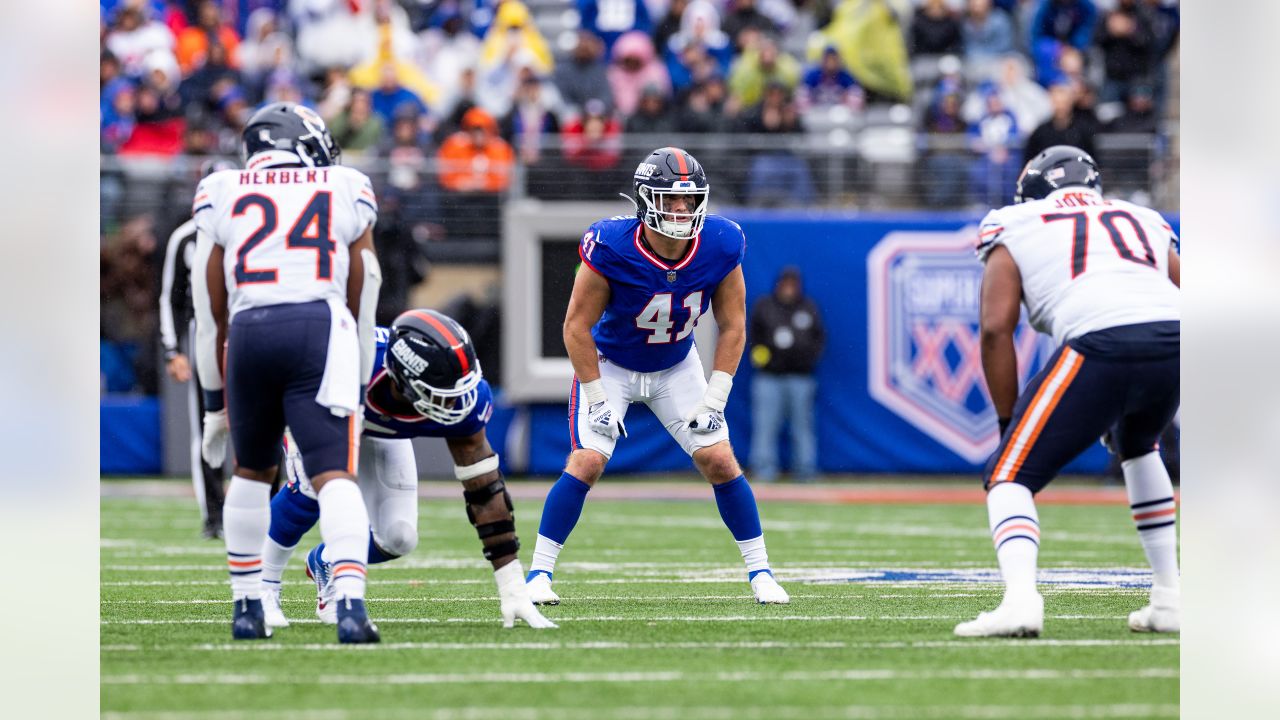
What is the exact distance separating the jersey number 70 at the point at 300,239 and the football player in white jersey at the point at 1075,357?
2046mm

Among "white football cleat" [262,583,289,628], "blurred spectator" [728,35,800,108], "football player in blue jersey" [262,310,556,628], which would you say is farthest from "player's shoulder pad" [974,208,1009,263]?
"blurred spectator" [728,35,800,108]

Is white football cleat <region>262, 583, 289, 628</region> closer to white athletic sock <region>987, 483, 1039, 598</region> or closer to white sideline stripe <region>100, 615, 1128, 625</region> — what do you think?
white sideline stripe <region>100, 615, 1128, 625</region>

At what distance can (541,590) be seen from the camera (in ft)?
21.4

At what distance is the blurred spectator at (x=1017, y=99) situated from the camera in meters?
15.5

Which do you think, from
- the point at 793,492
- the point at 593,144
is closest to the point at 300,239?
the point at 793,492

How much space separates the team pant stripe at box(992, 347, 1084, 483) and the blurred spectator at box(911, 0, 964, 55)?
36.8 ft

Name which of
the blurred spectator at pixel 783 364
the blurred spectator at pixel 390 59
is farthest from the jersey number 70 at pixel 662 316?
the blurred spectator at pixel 390 59

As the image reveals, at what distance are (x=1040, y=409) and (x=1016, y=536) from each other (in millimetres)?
395

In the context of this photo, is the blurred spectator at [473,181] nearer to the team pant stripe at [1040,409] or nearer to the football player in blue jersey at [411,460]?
the football player in blue jersey at [411,460]
